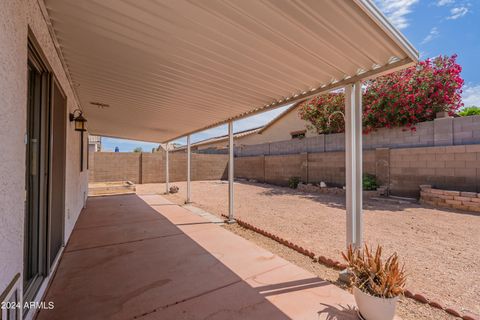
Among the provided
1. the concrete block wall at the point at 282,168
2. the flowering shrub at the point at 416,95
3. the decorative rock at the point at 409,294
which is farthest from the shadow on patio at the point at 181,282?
the concrete block wall at the point at 282,168

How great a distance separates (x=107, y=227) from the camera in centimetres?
487

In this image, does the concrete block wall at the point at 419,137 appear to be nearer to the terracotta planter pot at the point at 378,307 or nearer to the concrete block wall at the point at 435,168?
the concrete block wall at the point at 435,168

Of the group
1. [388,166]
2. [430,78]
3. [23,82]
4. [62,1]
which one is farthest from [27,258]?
[430,78]

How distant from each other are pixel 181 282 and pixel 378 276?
6.79 ft

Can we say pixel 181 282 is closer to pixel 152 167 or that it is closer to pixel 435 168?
pixel 435 168

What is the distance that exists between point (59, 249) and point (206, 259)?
2.18 m

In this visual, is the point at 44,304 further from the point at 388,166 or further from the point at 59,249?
the point at 388,166

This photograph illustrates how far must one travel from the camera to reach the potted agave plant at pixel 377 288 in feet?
6.20

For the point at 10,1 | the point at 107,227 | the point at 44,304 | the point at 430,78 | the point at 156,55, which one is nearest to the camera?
the point at 10,1

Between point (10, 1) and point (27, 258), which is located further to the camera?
point (27, 258)

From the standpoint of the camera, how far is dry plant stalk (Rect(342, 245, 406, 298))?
194 cm

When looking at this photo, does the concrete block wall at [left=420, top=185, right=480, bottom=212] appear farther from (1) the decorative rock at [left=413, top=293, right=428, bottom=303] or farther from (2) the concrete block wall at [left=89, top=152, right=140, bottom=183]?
(2) the concrete block wall at [left=89, top=152, right=140, bottom=183]

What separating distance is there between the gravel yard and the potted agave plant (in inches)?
33.6

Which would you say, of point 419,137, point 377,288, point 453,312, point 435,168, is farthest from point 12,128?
point 419,137
